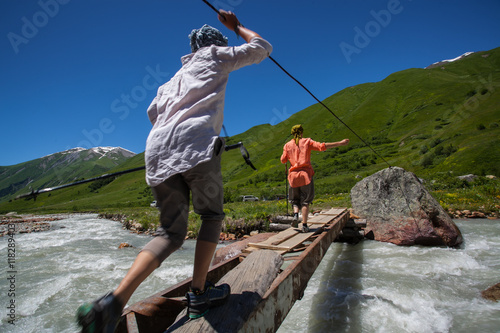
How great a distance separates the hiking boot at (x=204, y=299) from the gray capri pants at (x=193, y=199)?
0.35m

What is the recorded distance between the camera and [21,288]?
545cm

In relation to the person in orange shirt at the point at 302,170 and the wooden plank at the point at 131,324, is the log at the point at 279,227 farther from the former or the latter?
the wooden plank at the point at 131,324

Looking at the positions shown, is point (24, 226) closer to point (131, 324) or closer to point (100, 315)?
point (131, 324)

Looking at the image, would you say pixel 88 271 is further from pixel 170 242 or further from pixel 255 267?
pixel 170 242

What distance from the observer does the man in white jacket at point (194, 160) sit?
1.71 meters

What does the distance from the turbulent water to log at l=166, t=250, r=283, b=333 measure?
160cm

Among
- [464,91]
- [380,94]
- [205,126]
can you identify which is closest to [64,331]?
[205,126]

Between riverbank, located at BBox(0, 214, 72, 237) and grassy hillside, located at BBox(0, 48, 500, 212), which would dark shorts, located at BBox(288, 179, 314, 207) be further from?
riverbank, located at BBox(0, 214, 72, 237)

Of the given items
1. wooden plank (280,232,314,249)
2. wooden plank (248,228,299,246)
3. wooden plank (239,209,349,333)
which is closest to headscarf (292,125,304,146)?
wooden plank (248,228,299,246)

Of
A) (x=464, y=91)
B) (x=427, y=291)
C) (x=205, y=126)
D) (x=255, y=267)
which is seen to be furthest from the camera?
(x=464, y=91)

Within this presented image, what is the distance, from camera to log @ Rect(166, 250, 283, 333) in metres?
1.61

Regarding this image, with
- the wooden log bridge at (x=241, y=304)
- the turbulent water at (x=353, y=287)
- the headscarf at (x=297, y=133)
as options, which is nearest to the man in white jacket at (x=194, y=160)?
the wooden log bridge at (x=241, y=304)

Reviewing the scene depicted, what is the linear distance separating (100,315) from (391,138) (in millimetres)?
72716

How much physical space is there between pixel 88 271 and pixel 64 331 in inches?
121
